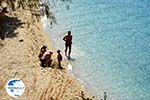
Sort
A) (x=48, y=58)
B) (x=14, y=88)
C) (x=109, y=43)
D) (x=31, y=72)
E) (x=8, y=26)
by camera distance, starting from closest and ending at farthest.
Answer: (x=14, y=88), (x=31, y=72), (x=48, y=58), (x=8, y=26), (x=109, y=43)

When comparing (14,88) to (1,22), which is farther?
(1,22)

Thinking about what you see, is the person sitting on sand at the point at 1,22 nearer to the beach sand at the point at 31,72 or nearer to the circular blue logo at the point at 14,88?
the beach sand at the point at 31,72

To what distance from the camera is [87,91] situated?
17.2 m

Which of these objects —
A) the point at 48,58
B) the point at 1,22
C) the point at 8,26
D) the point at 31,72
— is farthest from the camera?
the point at 8,26

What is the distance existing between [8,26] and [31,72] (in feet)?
20.9

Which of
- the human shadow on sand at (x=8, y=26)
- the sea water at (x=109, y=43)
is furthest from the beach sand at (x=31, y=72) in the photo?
the sea water at (x=109, y=43)

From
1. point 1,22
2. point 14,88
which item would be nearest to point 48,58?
point 1,22

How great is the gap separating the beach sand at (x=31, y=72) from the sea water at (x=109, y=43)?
4.13ft

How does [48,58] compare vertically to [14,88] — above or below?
below

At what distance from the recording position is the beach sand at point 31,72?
14.6 meters

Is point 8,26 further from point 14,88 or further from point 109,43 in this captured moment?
point 14,88

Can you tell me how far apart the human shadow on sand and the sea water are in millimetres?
2340

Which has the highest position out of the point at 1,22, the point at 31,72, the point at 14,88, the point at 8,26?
the point at 14,88

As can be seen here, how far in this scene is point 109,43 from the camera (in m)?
23.9
